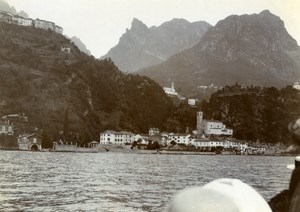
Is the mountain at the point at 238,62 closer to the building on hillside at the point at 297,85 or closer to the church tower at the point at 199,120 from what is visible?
the building on hillside at the point at 297,85

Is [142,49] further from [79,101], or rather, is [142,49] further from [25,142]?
[25,142]

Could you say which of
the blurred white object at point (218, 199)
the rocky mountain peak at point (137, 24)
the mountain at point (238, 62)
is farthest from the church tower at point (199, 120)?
the blurred white object at point (218, 199)

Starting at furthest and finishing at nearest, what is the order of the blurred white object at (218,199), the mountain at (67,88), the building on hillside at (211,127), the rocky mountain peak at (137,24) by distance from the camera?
the mountain at (67,88) < the building on hillside at (211,127) < the rocky mountain peak at (137,24) < the blurred white object at (218,199)

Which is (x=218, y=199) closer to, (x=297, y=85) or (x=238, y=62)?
(x=297, y=85)

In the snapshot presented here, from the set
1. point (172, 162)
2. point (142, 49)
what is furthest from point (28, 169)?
point (142, 49)

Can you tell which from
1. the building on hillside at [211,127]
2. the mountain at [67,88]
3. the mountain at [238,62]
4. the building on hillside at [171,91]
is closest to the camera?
the mountain at [238,62]

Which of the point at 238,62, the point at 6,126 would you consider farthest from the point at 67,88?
the point at 238,62

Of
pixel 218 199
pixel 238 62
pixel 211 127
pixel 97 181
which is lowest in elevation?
pixel 97 181
